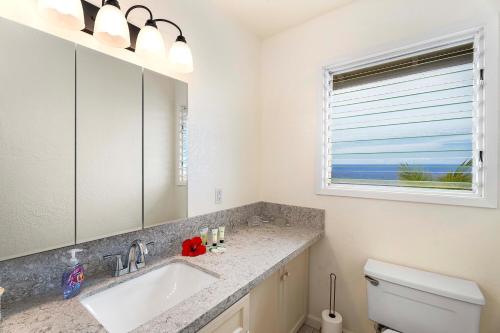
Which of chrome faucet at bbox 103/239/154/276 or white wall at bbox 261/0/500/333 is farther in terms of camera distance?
white wall at bbox 261/0/500/333

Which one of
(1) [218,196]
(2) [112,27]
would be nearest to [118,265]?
(1) [218,196]

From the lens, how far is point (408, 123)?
58.2 inches

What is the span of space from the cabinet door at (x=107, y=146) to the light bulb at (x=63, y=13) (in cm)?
11

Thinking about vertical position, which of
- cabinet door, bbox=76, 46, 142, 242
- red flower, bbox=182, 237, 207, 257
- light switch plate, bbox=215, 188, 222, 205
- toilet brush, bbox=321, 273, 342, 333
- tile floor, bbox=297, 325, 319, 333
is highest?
cabinet door, bbox=76, 46, 142, 242

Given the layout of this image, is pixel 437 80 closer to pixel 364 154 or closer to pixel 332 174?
pixel 364 154

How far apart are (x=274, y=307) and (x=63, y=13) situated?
1732 millimetres

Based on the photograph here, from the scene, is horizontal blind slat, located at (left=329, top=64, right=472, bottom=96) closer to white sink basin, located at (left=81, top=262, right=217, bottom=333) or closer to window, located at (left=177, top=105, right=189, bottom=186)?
window, located at (left=177, top=105, right=189, bottom=186)

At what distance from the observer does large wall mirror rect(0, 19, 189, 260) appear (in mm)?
795

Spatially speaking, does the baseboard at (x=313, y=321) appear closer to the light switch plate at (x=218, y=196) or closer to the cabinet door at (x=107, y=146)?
the light switch plate at (x=218, y=196)

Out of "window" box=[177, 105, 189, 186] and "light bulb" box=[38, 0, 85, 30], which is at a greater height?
"light bulb" box=[38, 0, 85, 30]

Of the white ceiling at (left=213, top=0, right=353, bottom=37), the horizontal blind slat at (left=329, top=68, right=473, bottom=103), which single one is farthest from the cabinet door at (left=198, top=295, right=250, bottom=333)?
the white ceiling at (left=213, top=0, right=353, bottom=37)

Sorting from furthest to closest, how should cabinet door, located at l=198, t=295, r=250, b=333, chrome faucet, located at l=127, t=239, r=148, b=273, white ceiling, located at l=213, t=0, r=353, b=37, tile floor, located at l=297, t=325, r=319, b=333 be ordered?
1. tile floor, located at l=297, t=325, r=319, b=333
2. white ceiling, located at l=213, t=0, r=353, b=37
3. chrome faucet, located at l=127, t=239, r=148, b=273
4. cabinet door, located at l=198, t=295, r=250, b=333

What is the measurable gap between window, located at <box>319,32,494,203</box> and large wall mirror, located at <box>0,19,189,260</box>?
1.23 meters

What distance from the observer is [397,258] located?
1431 mm
